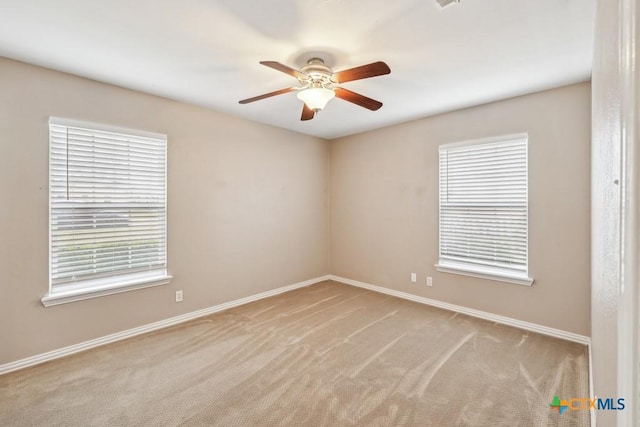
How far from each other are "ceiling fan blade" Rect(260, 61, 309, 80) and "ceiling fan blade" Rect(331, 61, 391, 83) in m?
0.23

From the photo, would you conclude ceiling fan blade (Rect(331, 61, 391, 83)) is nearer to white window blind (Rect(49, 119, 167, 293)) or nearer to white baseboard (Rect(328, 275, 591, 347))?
white window blind (Rect(49, 119, 167, 293))

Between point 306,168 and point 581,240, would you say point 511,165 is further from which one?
point 306,168

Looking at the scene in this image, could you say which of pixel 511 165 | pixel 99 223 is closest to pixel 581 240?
pixel 511 165

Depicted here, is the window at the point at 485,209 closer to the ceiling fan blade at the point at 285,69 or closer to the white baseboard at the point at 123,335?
the ceiling fan blade at the point at 285,69

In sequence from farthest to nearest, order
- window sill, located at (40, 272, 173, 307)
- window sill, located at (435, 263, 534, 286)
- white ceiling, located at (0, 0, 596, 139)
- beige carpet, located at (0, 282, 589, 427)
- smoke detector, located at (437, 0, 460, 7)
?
window sill, located at (435, 263, 534, 286) → window sill, located at (40, 272, 173, 307) → beige carpet, located at (0, 282, 589, 427) → white ceiling, located at (0, 0, 596, 139) → smoke detector, located at (437, 0, 460, 7)

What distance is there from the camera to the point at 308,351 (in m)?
2.76

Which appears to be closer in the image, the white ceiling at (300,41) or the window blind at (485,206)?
the white ceiling at (300,41)

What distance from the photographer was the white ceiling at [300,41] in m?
1.81

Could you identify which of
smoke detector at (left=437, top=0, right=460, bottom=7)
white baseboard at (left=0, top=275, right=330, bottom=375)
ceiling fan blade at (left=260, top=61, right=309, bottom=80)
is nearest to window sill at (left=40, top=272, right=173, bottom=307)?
white baseboard at (left=0, top=275, right=330, bottom=375)

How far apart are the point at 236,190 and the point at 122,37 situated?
6.88ft

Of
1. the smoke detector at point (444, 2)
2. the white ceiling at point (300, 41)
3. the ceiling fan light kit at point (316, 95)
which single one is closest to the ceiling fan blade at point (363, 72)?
the ceiling fan light kit at point (316, 95)

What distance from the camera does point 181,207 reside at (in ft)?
11.3

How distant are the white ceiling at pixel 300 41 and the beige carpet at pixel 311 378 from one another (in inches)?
101

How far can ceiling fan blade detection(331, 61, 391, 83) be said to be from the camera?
1.91 metres
